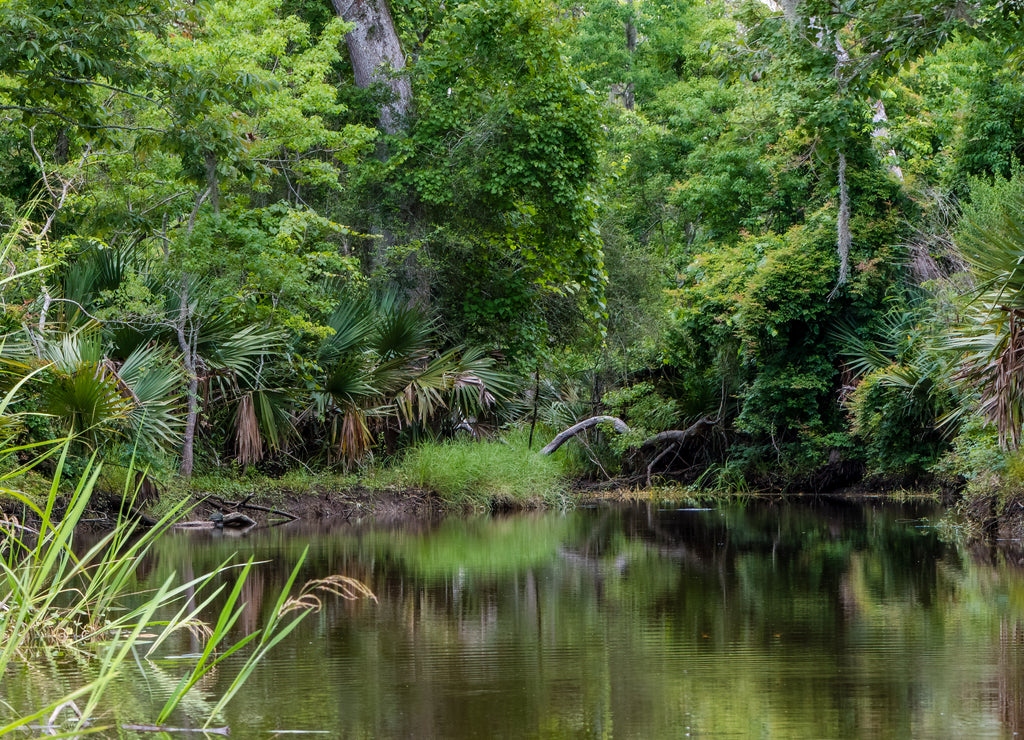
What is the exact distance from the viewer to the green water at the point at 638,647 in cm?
391

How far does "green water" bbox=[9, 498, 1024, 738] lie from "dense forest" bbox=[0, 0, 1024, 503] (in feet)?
7.79

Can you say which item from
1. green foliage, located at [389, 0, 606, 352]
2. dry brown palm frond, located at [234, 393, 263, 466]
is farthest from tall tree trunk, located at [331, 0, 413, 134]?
dry brown palm frond, located at [234, 393, 263, 466]

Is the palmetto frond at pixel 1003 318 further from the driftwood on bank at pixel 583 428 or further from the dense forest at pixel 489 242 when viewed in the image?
the driftwood on bank at pixel 583 428

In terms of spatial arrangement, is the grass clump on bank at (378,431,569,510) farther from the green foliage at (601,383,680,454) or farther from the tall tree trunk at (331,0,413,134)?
the tall tree trunk at (331,0,413,134)

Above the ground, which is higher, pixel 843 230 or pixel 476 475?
pixel 843 230

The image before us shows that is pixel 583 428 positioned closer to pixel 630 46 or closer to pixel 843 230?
pixel 843 230

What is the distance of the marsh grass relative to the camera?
8.38 ft

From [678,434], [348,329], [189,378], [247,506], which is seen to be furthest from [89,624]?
[678,434]

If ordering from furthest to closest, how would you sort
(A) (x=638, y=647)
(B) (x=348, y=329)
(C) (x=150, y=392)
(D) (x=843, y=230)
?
(D) (x=843, y=230) → (B) (x=348, y=329) → (C) (x=150, y=392) → (A) (x=638, y=647)

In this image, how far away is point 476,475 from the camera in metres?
17.8

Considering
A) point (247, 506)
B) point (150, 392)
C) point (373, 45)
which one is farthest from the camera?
point (373, 45)

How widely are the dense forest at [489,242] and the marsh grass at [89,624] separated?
5.58 meters

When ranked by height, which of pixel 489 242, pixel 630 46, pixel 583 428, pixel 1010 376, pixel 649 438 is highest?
pixel 630 46

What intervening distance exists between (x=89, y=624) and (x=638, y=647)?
2.49m
